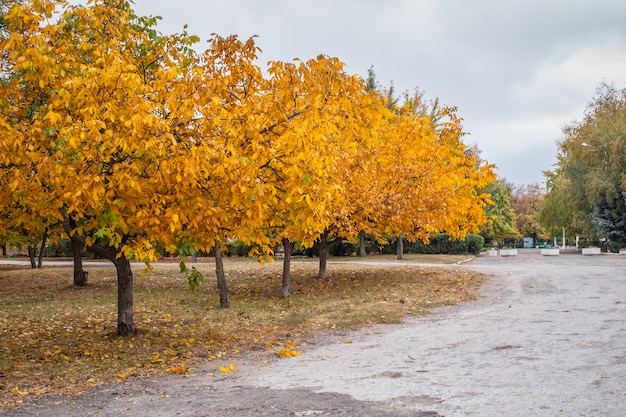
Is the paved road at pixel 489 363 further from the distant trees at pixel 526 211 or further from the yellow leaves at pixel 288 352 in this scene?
the distant trees at pixel 526 211

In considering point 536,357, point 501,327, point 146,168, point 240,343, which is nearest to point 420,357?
point 536,357

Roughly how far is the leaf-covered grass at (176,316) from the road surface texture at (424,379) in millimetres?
992

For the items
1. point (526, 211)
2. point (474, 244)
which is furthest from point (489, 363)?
point (526, 211)

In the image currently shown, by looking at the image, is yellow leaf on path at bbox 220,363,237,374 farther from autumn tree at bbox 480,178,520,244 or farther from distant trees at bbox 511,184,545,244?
distant trees at bbox 511,184,545,244

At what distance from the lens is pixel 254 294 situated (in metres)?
17.9

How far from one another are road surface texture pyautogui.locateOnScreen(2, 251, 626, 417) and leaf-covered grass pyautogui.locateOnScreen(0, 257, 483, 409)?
3.26 feet

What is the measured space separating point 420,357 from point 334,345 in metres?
2.18

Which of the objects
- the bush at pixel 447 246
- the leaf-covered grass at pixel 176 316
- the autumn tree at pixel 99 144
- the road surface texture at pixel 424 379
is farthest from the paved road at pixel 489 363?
the bush at pixel 447 246

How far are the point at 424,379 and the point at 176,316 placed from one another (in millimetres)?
8595

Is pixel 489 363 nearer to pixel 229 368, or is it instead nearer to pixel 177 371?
pixel 229 368

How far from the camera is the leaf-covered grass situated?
870cm

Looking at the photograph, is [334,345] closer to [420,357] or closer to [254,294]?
[420,357]

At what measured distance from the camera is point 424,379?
272 inches

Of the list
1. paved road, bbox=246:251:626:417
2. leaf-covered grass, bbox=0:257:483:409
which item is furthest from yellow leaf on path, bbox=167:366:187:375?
paved road, bbox=246:251:626:417
